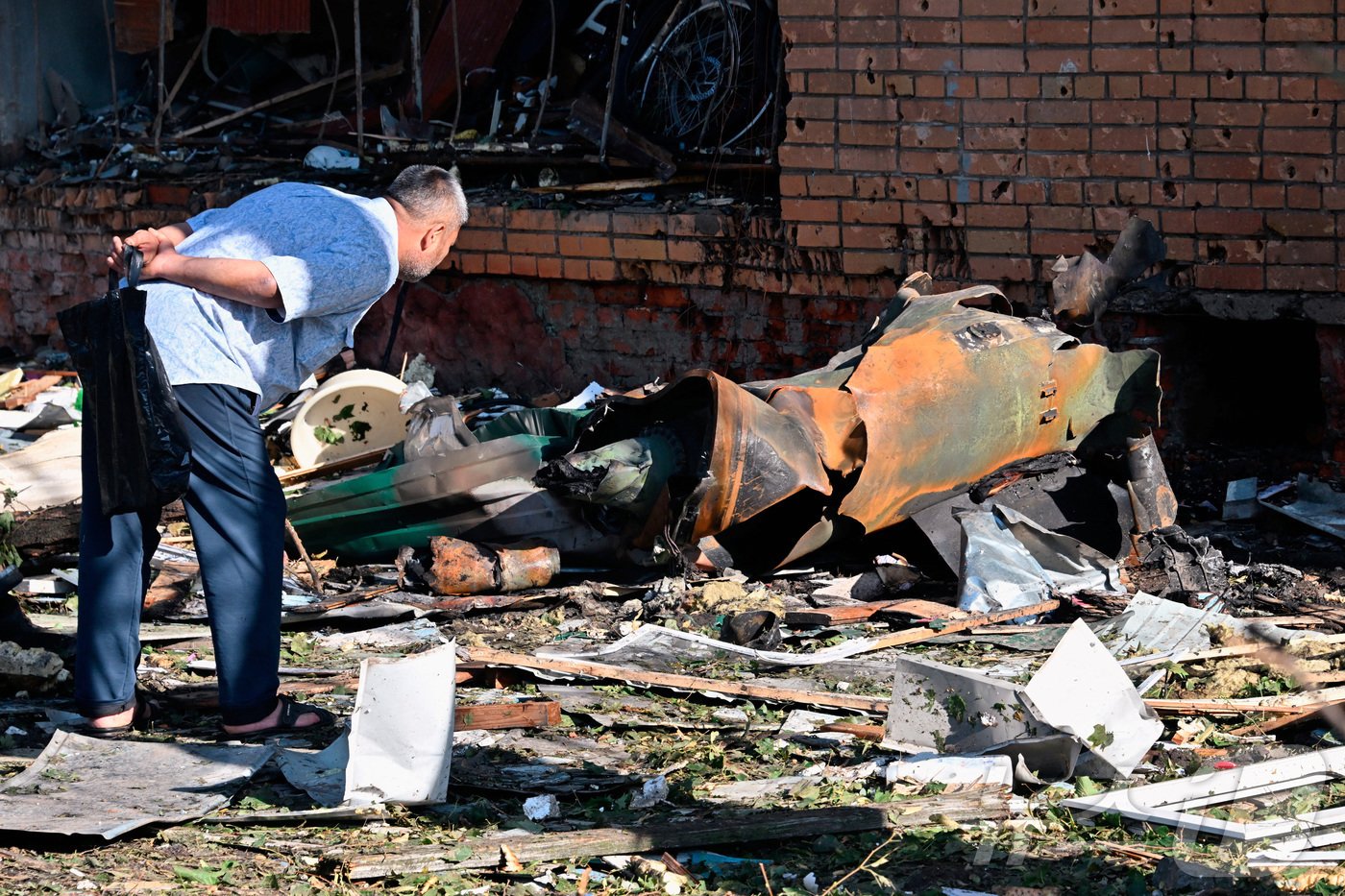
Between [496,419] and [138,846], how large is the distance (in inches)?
111

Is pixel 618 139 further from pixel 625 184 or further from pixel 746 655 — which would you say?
pixel 746 655

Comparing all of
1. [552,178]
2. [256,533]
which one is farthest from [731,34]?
[256,533]

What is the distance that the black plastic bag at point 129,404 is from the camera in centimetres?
351

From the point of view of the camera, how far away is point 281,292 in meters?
3.55

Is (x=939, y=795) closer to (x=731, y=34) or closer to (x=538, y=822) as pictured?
(x=538, y=822)

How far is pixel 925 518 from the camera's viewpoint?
486 centimetres

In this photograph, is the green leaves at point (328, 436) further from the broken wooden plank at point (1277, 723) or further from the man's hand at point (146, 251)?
the broken wooden plank at point (1277, 723)

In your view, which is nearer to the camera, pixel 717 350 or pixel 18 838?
pixel 18 838

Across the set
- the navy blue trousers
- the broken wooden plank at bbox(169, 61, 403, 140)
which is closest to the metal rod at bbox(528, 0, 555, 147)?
the broken wooden plank at bbox(169, 61, 403, 140)

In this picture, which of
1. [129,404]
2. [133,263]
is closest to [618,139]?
[133,263]

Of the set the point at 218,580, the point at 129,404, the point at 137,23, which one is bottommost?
the point at 218,580

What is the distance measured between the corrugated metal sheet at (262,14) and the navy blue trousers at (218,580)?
206 inches

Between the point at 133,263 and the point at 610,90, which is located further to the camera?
the point at 610,90

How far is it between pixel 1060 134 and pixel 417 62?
354 cm
